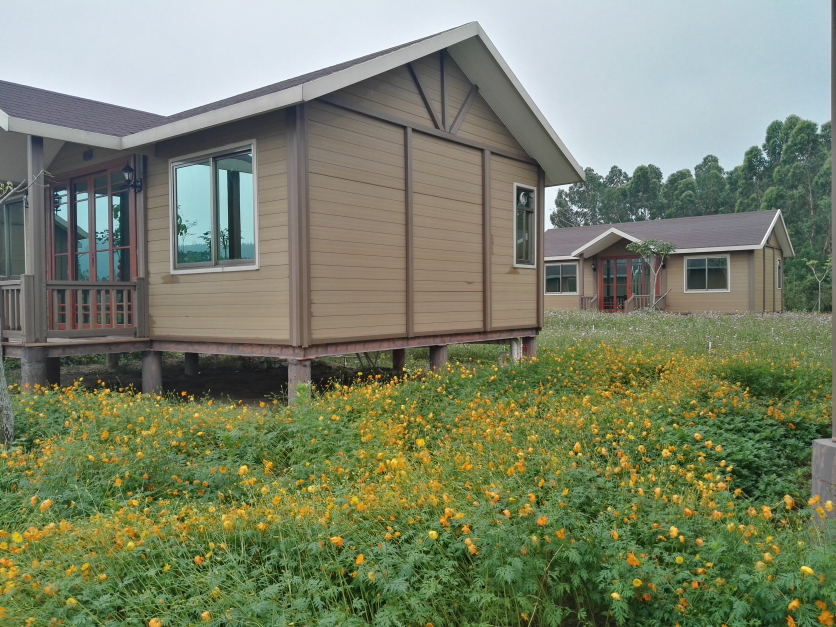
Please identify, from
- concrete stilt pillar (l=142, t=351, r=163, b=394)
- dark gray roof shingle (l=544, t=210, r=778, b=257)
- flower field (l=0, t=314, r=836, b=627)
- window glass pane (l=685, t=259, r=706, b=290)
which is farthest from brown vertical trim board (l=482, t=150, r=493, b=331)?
window glass pane (l=685, t=259, r=706, b=290)

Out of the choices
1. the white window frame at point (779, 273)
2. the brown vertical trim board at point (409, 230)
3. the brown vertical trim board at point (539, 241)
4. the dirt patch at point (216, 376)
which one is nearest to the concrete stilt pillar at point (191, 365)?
the dirt patch at point (216, 376)

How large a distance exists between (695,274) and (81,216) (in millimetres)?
22586

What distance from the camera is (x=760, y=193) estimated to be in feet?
153

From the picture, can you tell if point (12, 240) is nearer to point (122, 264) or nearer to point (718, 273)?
point (122, 264)

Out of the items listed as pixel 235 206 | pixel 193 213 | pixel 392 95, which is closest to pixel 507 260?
pixel 392 95

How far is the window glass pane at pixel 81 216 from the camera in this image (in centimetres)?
1034

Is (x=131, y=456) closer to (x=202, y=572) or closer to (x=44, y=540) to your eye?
(x=44, y=540)

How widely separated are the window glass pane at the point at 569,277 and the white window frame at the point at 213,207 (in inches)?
880

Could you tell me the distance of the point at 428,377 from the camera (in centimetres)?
773

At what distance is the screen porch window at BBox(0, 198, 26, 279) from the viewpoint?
12078 millimetres

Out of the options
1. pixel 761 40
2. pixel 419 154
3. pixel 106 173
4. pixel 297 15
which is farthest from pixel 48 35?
pixel 761 40

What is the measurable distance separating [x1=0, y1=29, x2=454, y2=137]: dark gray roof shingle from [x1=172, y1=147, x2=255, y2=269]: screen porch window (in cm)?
90

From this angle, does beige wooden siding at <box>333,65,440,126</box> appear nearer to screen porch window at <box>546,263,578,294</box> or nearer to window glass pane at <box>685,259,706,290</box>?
window glass pane at <box>685,259,706,290</box>

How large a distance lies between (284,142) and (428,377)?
3.11m
